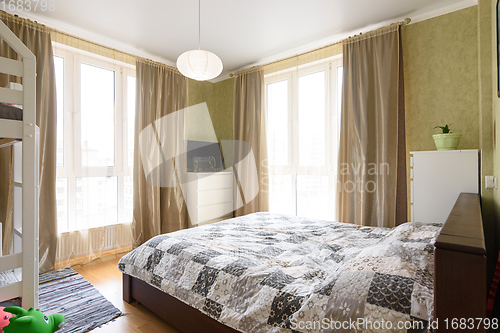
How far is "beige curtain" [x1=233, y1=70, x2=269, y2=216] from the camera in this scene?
4.15m

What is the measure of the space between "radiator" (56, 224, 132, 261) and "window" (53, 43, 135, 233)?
8 cm

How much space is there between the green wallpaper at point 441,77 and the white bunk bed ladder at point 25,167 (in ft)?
11.0

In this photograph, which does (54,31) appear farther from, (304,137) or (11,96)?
(304,137)

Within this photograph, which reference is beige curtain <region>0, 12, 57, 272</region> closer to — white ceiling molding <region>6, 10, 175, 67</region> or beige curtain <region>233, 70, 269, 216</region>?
white ceiling molding <region>6, 10, 175, 67</region>

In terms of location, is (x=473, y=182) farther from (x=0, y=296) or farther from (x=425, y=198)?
(x=0, y=296)

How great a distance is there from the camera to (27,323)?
111cm

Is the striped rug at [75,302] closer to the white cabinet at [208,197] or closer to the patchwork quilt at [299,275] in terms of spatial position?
the patchwork quilt at [299,275]

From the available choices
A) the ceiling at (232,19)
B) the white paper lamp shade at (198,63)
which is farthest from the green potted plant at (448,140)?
the white paper lamp shade at (198,63)

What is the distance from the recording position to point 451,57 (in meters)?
2.72

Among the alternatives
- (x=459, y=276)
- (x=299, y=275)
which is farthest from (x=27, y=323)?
(x=459, y=276)

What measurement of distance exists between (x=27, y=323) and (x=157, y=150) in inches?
115

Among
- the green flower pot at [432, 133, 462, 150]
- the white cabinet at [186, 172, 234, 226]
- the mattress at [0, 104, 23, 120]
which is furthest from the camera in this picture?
the white cabinet at [186, 172, 234, 226]

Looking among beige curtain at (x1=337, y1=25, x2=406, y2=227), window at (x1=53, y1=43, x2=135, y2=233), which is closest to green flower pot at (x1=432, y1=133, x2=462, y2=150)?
beige curtain at (x1=337, y1=25, x2=406, y2=227)

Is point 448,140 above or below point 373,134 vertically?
below
